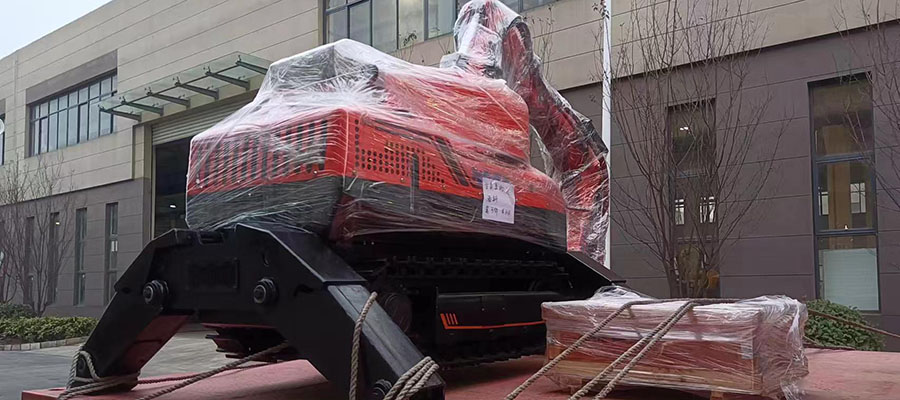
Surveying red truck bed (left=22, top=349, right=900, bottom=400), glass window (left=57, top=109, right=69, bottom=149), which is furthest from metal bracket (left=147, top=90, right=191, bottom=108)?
red truck bed (left=22, top=349, right=900, bottom=400)

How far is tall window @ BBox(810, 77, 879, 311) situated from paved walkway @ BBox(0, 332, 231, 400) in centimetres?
947

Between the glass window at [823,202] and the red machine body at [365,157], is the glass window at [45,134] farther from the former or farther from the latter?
the red machine body at [365,157]

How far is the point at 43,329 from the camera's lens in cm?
2014

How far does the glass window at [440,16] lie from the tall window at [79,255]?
1701 centimetres

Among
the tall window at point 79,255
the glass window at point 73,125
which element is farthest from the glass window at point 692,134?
the glass window at point 73,125

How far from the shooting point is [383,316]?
3.05 meters

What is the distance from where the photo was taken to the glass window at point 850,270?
11.0 meters

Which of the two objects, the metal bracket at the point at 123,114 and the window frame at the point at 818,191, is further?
the metal bracket at the point at 123,114

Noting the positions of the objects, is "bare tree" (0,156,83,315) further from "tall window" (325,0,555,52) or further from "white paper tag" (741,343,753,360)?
"white paper tag" (741,343,753,360)

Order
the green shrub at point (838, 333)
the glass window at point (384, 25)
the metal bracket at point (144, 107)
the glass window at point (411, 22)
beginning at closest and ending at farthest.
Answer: the green shrub at point (838, 333)
the glass window at point (411, 22)
the glass window at point (384, 25)
the metal bracket at point (144, 107)

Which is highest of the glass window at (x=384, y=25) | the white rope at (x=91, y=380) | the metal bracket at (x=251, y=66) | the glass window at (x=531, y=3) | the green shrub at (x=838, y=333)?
the glass window at (x=384, y=25)

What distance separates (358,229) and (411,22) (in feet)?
45.3

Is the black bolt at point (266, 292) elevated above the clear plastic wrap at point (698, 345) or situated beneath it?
elevated above

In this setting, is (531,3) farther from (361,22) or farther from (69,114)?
(69,114)
